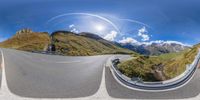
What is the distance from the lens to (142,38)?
7707mm

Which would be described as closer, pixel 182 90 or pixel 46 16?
pixel 46 16

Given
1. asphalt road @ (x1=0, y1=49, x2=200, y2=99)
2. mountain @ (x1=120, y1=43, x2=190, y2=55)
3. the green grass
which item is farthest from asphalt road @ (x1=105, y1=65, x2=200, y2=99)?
mountain @ (x1=120, y1=43, x2=190, y2=55)

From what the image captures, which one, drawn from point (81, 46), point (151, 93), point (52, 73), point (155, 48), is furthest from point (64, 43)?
point (151, 93)

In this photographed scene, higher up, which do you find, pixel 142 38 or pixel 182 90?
pixel 142 38

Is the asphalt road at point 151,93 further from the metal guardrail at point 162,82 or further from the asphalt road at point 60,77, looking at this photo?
the metal guardrail at point 162,82

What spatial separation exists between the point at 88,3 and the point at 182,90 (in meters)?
2.13

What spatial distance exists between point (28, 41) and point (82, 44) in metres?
0.84

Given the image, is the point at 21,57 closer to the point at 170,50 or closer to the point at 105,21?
the point at 105,21

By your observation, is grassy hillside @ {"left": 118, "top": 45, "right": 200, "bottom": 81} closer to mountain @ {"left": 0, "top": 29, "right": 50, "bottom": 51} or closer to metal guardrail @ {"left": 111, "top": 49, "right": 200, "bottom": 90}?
metal guardrail @ {"left": 111, "top": 49, "right": 200, "bottom": 90}

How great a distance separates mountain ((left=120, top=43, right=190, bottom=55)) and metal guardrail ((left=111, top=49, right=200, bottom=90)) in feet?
1.63

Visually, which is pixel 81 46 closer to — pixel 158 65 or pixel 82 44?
pixel 82 44

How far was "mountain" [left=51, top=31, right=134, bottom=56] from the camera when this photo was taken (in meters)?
7.79

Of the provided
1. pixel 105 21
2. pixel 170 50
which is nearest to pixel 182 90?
pixel 170 50

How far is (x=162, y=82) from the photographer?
818cm
